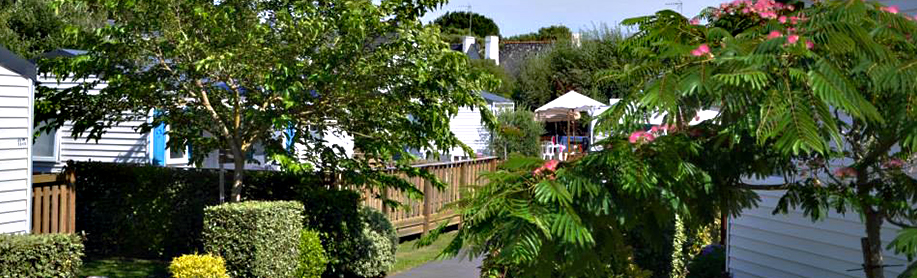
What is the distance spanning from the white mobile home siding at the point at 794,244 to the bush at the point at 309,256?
4681 mm

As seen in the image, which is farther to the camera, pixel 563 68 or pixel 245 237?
pixel 563 68

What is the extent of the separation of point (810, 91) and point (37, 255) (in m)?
7.13

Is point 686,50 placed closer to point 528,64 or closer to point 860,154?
point 860,154

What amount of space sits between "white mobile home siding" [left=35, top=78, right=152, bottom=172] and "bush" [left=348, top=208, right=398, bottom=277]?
5.67m

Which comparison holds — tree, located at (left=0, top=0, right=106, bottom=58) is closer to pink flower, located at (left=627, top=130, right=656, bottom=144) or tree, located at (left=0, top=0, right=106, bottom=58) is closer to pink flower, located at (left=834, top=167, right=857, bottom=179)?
pink flower, located at (left=627, top=130, right=656, bottom=144)

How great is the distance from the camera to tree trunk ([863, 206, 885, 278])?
5.99 metres

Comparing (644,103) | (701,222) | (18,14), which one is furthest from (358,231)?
(18,14)

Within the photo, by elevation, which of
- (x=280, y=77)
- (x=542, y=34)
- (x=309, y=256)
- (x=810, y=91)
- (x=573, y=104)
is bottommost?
(x=309, y=256)

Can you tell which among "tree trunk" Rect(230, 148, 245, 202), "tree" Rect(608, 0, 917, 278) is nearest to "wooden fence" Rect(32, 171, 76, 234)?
"tree trunk" Rect(230, 148, 245, 202)

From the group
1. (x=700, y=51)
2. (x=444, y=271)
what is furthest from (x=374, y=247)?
(x=700, y=51)

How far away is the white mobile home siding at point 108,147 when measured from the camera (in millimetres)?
17234

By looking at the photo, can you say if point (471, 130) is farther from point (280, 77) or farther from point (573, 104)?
point (280, 77)

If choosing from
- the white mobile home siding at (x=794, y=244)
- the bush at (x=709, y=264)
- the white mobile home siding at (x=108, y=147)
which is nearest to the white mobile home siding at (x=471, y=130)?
the white mobile home siding at (x=108, y=147)

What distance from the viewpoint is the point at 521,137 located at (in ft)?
100
